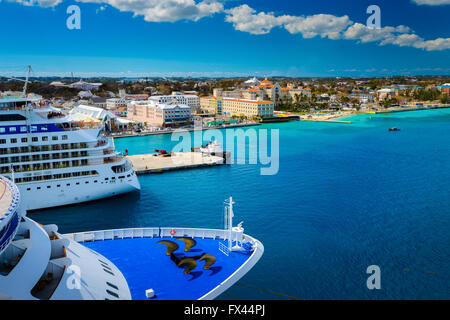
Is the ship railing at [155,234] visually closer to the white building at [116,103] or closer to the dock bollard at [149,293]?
the dock bollard at [149,293]

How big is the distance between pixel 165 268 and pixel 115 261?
1818 mm

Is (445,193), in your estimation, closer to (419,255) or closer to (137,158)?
(419,255)

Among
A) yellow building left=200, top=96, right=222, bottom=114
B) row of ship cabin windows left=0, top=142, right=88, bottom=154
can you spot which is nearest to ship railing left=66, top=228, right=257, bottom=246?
row of ship cabin windows left=0, top=142, right=88, bottom=154

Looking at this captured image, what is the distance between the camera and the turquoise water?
14.7 m

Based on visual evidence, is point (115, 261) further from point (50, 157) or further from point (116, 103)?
point (116, 103)

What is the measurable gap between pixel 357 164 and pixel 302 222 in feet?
63.5

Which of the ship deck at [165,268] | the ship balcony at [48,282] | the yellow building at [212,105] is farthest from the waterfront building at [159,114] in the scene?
the ship balcony at [48,282]

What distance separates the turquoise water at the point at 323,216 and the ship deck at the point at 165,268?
1976 mm

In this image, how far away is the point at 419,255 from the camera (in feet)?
55.7

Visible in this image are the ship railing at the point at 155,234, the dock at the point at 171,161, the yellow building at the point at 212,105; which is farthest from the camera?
the yellow building at the point at 212,105

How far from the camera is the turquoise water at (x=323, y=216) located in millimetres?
14737

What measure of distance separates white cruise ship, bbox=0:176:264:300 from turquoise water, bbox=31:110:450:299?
2088mm

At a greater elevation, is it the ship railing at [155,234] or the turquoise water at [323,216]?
the ship railing at [155,234]
